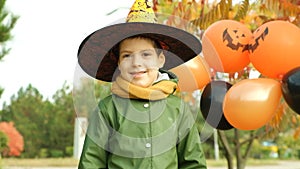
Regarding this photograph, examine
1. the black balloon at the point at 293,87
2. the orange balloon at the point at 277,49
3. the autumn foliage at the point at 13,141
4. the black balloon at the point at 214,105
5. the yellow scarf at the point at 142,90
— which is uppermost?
the orange balloon at the point at 277,49

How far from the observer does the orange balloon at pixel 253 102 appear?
8.39ft

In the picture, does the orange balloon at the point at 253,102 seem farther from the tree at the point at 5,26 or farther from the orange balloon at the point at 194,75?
the tree at the point at 5,26

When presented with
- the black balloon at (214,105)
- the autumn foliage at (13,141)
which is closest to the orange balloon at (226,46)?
the black balloon at (214,105)

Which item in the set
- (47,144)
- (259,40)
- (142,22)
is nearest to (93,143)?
(142,22)

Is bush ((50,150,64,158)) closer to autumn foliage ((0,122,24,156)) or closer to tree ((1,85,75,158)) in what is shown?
tree ((1,85,75,158))

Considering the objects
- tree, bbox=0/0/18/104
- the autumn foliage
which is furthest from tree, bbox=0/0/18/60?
the autumn foliage

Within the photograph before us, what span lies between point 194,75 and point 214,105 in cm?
22

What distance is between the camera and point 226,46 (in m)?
2.84

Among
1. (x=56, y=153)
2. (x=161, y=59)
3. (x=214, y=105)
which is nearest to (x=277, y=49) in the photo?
(x=214, y=105)

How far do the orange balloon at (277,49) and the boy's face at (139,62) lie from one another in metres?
0.84

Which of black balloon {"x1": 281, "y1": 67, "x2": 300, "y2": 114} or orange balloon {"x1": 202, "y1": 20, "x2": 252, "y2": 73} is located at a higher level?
orange balloon {"x1": 202, "y1": 20, "x2": 252, "y2": 73}

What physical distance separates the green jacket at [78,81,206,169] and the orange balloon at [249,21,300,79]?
2.57ft

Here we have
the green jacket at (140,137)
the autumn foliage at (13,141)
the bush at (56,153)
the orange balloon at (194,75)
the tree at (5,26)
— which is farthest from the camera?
the bush at (56,153)

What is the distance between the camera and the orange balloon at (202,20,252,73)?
2.84 m
